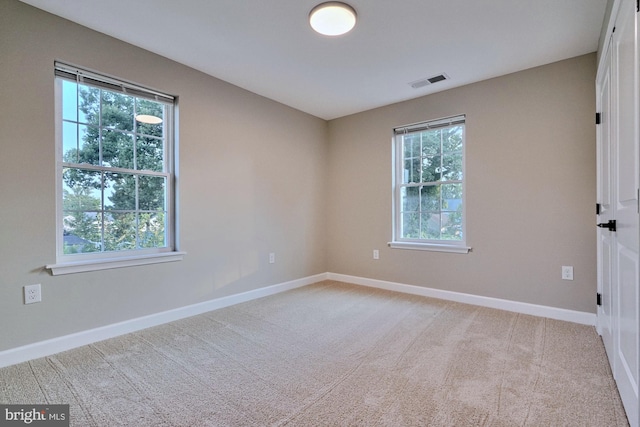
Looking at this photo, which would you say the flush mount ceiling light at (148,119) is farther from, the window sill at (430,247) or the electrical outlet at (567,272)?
the electrical outlet at (567,272)

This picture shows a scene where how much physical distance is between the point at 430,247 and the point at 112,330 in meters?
3.28

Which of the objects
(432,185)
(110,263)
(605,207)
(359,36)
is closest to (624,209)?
(605,207)

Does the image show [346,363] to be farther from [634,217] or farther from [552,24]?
[552,24]

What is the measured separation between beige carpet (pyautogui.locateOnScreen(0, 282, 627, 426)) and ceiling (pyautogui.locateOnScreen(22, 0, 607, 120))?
242 centimetres

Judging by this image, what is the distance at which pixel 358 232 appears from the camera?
437 centimetres

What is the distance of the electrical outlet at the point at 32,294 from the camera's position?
7.02 feet

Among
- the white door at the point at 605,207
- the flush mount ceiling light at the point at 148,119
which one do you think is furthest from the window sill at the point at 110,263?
the white door at the point at 605,207

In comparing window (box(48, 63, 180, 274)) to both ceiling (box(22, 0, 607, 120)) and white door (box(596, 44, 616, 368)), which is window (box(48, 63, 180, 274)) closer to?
ceiling (box(22, 0, 607, 120))

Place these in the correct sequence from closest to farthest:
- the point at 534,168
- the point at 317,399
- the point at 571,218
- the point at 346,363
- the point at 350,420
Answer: the point at 350,420
the point at 317,399
the point at 346,363
the point at 571,218
the point at 534,168

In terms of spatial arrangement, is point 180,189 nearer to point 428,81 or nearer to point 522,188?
point 428,81

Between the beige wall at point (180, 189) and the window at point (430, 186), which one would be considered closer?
the beige wall at point (180, 189)

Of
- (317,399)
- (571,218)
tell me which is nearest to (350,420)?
(317,399)

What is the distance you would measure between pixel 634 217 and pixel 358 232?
313 cm

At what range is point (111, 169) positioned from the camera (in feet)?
8.51
